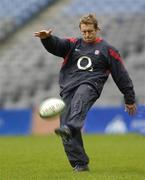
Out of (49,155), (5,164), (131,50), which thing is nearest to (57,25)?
(131,50)

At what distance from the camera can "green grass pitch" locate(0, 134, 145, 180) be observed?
317 inches

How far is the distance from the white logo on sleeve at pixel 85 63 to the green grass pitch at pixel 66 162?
1.31 meters

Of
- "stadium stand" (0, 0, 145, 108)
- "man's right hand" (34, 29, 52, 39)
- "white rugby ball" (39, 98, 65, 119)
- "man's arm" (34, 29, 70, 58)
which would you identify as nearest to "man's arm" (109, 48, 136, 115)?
"man's arm" (34, 29, 70, 58)

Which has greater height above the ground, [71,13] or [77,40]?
[71,13]

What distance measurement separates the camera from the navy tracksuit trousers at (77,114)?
803 cm

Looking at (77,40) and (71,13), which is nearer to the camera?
(77,40)

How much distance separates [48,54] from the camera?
1081 inches

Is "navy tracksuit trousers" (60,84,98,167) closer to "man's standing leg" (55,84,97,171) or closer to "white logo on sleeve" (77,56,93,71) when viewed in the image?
"man's standing leg" (55,84,97,171)

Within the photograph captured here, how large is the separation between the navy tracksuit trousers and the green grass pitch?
24cm

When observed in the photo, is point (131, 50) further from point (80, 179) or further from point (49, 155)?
point (80, 179)

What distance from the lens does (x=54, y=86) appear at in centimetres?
2534

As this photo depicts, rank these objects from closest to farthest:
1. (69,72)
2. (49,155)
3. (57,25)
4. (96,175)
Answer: (96,175) < (69,72) < (49,155) < (57,25)

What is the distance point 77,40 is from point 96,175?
1753 mm

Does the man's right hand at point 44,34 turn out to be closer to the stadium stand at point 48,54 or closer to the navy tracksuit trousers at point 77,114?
the navy tracksuit trousers at point 77,114
